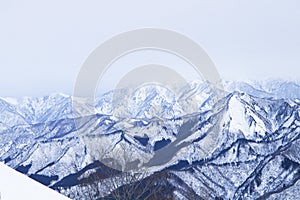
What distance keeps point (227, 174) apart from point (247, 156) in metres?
16.5

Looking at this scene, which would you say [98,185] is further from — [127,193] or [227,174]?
[227,174]

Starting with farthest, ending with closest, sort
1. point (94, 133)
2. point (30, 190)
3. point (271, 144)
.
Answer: point (271, 144)
point (94, 133)
point (30, 190)

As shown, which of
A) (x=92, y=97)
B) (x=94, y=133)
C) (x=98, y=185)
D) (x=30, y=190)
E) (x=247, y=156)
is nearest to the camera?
(x=30, y=190)

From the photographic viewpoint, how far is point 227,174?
160625 millimetres

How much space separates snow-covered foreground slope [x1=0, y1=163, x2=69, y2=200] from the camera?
12316mm

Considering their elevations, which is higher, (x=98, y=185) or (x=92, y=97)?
(x=92, y=97)

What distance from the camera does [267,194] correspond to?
127m

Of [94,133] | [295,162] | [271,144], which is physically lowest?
[94,133]

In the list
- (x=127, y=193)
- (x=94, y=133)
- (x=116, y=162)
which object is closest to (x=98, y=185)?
(x=116, y=162)

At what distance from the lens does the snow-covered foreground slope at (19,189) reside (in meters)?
12.3

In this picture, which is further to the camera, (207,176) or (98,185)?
(207,176)

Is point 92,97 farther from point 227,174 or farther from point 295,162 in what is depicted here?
point 227,174

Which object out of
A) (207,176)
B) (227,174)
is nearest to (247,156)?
(227,174)

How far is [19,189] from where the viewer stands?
1291 centimetres
